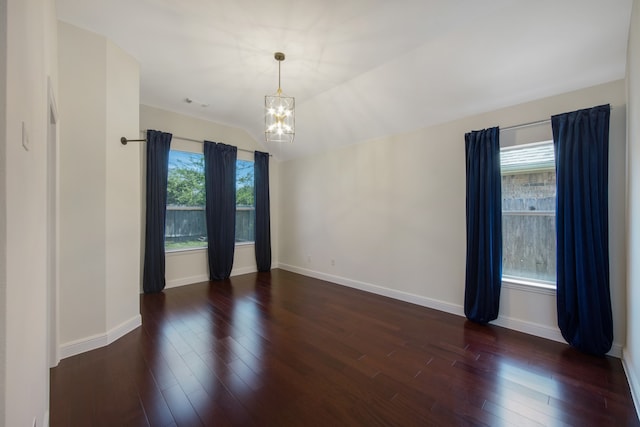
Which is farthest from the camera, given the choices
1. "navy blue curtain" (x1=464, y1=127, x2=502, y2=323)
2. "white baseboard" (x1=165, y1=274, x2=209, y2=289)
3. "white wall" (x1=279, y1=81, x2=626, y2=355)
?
"white baseboard" (x1=165, y1=274, x2=209, y2=289)

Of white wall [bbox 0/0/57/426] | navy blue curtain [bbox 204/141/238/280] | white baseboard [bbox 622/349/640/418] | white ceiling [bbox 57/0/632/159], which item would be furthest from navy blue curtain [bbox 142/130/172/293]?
white baseboard [bbox 622/349/640/418]

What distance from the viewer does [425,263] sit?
358 centimetres

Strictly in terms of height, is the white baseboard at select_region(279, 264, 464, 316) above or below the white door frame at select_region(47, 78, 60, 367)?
below

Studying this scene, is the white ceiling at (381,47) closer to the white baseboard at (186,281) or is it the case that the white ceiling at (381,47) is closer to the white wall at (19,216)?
the white wall at (19,216)

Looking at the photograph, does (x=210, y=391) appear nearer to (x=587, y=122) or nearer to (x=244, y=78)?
(x=244, y=78)

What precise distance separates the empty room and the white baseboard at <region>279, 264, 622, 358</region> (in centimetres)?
2

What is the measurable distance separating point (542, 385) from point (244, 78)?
167 inches

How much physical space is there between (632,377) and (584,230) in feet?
3.80

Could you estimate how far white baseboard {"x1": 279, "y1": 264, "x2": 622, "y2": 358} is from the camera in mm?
2619

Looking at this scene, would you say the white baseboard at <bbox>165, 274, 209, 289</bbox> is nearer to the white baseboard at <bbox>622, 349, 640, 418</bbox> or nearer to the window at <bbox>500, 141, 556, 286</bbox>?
the window at <bbox>500, 141, 556, 286</bbox>

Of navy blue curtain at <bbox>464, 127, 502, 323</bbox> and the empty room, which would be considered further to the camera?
navy blue curtain at <bbox>464, 127, 502, 323</bbox>

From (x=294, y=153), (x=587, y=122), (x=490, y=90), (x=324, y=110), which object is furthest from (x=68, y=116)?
(x=587, y=122)

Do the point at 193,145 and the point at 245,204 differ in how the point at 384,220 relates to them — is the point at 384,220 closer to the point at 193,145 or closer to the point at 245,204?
the point at 245,204

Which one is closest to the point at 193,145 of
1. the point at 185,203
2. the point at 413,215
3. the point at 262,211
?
the point at 185,203
